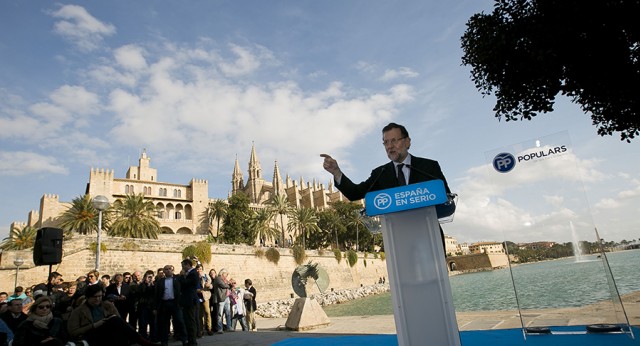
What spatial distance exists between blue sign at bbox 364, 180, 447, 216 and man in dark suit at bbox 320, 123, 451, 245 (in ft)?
1.48

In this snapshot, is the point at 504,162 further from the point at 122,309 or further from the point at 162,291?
the point at 122,309

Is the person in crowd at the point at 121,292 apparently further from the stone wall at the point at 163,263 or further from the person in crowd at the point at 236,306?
the stone wall at the point at 163,263

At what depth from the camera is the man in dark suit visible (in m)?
3.53

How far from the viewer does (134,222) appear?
133ft

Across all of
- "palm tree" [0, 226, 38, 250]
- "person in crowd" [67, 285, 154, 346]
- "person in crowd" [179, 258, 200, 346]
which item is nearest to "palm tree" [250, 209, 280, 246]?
"palm tree" [0, 226, 38, 250]

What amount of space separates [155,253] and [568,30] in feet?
95.9

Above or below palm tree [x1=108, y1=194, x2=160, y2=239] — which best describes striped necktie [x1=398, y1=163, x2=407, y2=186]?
below

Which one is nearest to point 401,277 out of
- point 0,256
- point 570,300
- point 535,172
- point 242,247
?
point 535,172

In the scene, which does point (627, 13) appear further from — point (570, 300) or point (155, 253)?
point (155, 253)

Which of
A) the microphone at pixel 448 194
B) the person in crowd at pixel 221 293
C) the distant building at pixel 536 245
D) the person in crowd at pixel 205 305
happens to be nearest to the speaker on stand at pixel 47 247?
the person in crowd at pixel 205 305

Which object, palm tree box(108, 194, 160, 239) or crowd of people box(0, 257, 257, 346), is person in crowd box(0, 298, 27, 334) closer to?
crowd of people box(0, 257, 257, 346)

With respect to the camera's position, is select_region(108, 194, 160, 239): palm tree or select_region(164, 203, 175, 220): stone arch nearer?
select_region(108, 194, 160, 239): palm tree

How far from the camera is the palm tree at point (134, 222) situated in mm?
40062

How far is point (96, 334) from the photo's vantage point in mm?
5426
